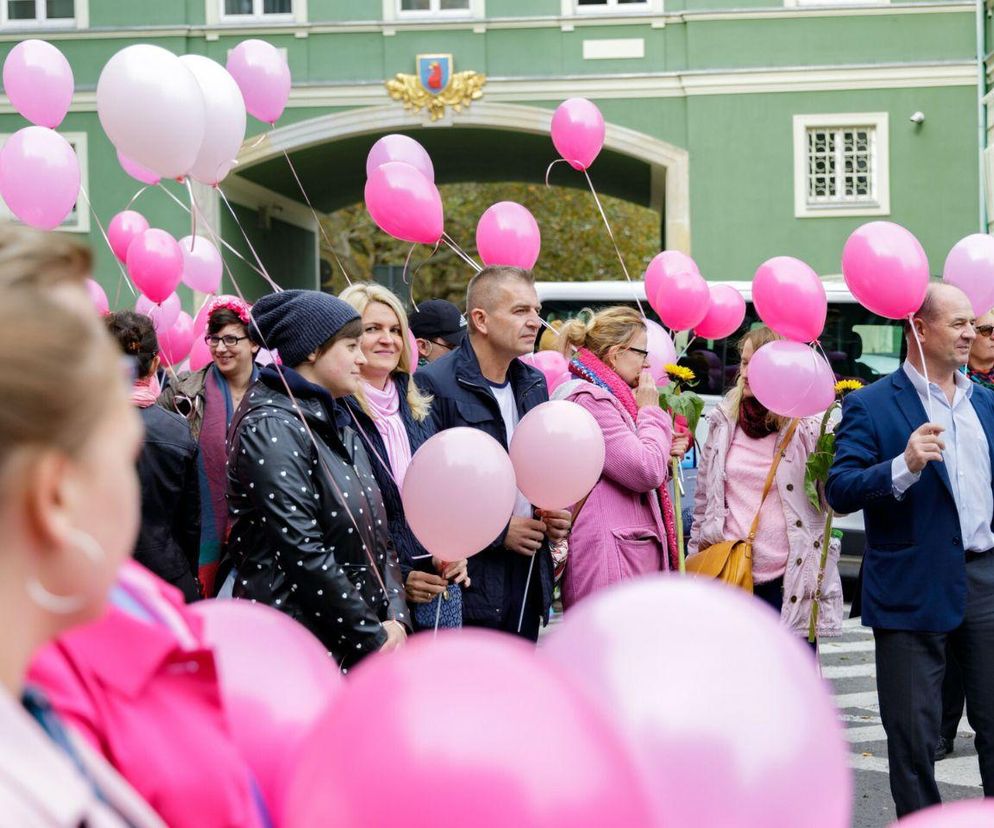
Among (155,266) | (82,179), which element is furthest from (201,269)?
(82,179)

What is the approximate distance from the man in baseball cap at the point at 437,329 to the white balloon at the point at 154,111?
2.75 metres

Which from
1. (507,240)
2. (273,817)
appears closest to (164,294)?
(507,240)

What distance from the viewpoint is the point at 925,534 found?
4.73 metres

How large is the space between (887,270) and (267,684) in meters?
3.78

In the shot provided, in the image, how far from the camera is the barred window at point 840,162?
22.7 metres

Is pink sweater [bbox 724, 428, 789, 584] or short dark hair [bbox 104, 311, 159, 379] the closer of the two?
short dark hair [bbox 104, 311, 159, 379]

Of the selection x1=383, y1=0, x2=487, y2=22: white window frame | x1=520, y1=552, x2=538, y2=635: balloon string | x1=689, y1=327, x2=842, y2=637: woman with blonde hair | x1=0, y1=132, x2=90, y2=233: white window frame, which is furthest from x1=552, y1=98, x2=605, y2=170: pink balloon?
x1=0, y1=132, x2=90, y2=233: white window frame

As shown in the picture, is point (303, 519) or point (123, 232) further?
point (123, 232)

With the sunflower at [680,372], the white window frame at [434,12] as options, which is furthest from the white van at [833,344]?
the white window frame at [434,12]

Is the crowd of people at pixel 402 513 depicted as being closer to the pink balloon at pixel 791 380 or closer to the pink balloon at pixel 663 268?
the pink balloon at pixel 791 380

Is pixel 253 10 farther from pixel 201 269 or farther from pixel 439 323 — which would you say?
pixel 439 323

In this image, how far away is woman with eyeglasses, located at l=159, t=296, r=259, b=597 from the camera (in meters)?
6.18

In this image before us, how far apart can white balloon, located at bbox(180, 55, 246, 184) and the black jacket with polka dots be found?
2296mm

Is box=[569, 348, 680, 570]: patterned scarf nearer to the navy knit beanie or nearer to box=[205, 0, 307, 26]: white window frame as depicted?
the navy knit beanie
